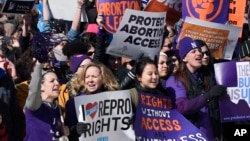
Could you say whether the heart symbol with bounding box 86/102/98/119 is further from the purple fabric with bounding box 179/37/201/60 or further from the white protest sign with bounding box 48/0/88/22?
the white protest sign with bounding box 48/0/88/22

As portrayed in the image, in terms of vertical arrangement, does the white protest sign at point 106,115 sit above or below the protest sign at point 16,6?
below

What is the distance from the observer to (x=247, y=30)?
10.4 meters

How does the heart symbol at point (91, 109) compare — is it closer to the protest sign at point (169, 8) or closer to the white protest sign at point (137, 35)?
the white protest sign at point (137, 35)

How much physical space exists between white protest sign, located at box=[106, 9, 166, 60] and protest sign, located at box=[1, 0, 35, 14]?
1.55 metres

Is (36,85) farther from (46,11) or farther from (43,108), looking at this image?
(46,11)

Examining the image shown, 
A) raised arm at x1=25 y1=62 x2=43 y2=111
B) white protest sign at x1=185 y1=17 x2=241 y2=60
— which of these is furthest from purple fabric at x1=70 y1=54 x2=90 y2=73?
white protest sign at x1=185 y1=17 x2=241 y2=60

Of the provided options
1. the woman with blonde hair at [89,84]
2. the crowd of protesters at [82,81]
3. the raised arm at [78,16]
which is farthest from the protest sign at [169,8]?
the woman with blonde hair at [89,84]

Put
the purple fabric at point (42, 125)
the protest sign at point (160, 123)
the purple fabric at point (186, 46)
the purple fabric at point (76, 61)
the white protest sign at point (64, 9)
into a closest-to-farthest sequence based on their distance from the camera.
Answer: the purple fabric at point (42, 125) < the protest sign at point (160, 123) < the purple fabric at point (76, 61) < the purple fabric at point (186, 46) < the white protest sign at point (64, 9)

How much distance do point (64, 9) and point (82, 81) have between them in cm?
297

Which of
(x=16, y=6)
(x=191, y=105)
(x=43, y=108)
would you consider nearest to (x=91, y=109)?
(x=43, y=108)

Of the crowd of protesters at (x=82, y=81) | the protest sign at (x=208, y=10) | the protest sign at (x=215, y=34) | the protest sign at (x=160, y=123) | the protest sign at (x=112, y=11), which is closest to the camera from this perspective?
the crowd of protesters at (x=82, y=81)

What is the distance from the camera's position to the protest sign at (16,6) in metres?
9.27

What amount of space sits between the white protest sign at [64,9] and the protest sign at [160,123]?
274cm

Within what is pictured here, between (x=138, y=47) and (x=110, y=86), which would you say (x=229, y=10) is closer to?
(x=138, y=47)
